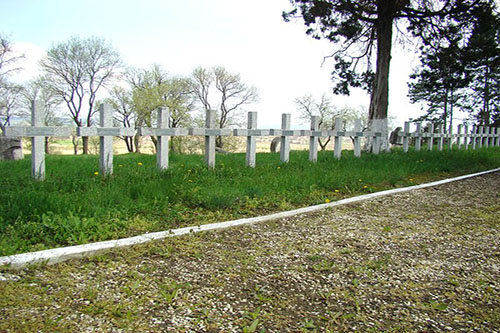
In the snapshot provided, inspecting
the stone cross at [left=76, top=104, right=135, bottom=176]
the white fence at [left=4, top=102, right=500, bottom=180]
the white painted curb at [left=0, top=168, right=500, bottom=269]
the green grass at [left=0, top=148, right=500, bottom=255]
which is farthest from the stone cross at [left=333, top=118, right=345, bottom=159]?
the stone cross at [left=76, top=104, right=135, bottom=176]

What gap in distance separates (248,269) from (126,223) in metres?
1.65

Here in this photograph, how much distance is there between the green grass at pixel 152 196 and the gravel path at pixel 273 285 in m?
0.58

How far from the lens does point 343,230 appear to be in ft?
15.1

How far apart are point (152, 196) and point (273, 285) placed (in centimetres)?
267

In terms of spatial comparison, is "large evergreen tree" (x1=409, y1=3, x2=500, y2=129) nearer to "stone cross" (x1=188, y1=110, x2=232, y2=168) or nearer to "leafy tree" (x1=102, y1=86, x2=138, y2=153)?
"stone cross" (x1=188, y1=110, x2=232, y2=168)

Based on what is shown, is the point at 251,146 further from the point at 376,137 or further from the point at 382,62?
the point at 382,62

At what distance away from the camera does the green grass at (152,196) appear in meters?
3.82

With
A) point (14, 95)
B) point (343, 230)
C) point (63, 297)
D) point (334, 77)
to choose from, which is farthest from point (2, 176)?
point (14, 95)

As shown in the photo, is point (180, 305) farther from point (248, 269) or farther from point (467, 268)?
point (467, 268)

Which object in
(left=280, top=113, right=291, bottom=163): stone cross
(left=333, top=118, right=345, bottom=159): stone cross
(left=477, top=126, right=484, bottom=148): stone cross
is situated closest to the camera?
(left=280, top=113, right=291, bottom=163): stone cross

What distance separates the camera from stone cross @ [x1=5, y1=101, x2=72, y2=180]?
19.6 feet

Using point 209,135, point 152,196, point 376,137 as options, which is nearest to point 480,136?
point 376,137

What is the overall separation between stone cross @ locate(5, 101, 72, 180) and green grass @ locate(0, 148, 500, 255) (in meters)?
0.21

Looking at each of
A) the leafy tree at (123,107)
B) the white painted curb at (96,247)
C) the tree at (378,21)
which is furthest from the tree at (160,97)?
the white painted curb at (96,247)
